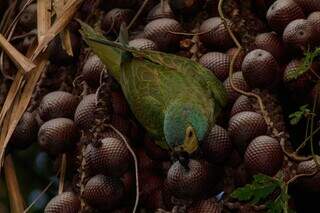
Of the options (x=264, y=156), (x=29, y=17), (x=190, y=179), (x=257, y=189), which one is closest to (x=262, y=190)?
(x=257, y=189)

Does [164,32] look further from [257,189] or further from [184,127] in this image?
[257,189]

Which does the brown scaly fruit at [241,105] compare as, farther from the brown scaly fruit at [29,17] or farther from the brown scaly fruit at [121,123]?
the brown scaly fruit at [29,17]

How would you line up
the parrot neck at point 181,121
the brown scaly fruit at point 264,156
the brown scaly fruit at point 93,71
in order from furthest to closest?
the brown scaly fruit at point 93,71 → the parrot neck at point 181,121 → the brown scaly fruit at point 264,156

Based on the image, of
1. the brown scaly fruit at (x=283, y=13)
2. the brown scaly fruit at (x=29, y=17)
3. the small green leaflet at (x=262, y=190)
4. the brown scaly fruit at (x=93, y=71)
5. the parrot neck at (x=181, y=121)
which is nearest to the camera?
the small green leaflet at (x=262, y=190)

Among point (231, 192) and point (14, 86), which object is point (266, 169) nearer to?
point (231, 192)

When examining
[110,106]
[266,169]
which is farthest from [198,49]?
[266,169]

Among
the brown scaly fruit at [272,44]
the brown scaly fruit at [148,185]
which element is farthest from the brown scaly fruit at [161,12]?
the brown scaly fruit at [148,185]
